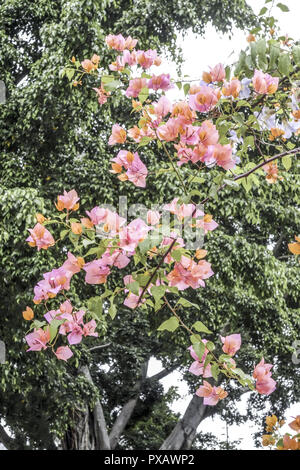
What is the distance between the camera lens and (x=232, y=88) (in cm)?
175

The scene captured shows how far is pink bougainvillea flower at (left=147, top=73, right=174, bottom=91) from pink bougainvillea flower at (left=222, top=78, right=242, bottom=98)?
0.18m

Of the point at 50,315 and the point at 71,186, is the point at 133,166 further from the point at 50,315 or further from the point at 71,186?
the point at 71,186

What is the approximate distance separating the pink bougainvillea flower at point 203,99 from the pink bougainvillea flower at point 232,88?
12 cm

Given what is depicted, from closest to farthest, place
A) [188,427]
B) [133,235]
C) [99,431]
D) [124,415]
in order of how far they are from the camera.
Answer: [133,235]
[99,431]
[188,427]
[124,415]

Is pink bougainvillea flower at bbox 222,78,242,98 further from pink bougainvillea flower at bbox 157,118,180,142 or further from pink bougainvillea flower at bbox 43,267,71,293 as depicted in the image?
pink bougainvillea flower at bbox 43,267,71,293

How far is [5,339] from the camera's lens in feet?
19.7

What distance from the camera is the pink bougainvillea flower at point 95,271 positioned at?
1443 mm

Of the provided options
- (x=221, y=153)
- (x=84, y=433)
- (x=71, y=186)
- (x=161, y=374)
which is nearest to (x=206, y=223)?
(x=221, y=153)

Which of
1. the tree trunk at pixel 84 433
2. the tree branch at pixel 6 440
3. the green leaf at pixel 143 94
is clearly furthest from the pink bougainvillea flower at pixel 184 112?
the tree branch at pixel 6 440

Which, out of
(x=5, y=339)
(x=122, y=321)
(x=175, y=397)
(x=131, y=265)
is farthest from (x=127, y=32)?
(x=175, y=397)

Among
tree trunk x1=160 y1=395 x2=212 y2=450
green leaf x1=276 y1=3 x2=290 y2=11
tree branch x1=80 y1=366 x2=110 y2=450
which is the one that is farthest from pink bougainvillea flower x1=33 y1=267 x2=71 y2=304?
tree trunk x1=160 y1=395 x2=212 y2=450

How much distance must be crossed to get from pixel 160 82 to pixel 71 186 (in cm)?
484

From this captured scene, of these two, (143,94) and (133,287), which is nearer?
(133,287)

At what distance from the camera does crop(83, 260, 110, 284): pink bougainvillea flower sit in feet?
4.74
